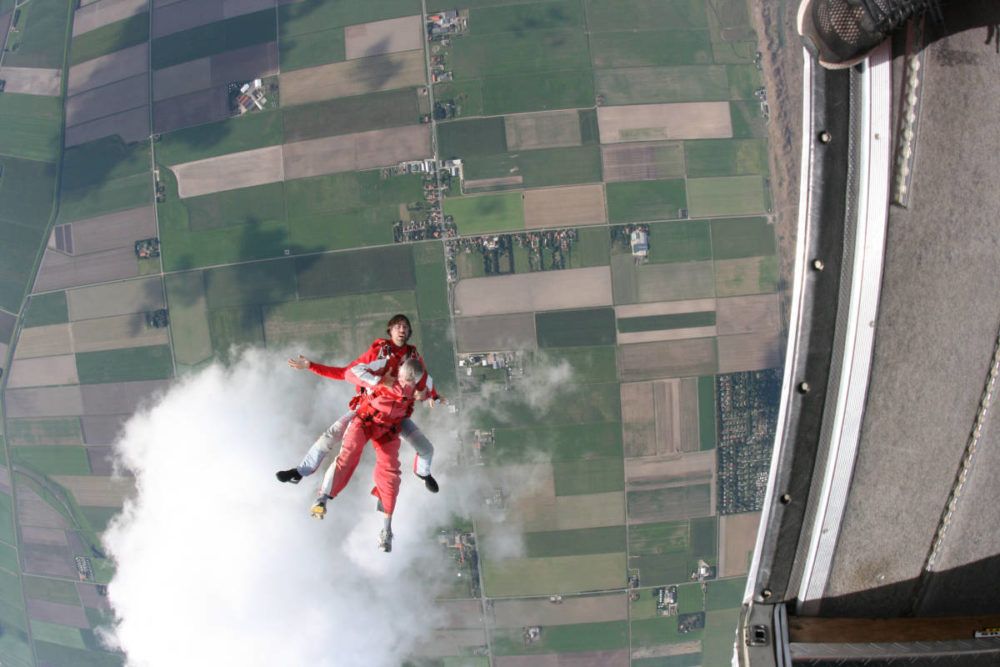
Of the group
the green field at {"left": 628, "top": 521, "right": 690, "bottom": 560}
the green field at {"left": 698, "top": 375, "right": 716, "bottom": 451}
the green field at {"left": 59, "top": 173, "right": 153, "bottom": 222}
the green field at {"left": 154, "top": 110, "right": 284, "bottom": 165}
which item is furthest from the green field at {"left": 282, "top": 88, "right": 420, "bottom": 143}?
the green field at {"left": 628, "top": 521, "right": 690, "bottom": 560}

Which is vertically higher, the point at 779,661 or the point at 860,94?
the point at 860,94

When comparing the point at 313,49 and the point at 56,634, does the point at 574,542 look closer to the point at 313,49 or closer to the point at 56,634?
the point at 313,49

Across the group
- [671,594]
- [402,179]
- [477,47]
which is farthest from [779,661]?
[477,47]

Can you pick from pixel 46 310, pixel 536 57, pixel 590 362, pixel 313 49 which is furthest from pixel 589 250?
pixel 46 310

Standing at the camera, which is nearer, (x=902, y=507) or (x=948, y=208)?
(x=948, y=208)

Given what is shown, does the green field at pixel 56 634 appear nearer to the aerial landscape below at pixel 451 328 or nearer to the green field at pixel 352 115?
the aerial landscape below at pixel 451 328

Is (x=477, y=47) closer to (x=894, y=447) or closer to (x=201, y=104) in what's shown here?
(x=201, y=104)

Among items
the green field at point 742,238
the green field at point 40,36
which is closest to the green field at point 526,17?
the green field at point 742,238

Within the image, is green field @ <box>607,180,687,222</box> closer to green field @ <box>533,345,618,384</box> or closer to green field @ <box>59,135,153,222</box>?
green field @ <box>533,345,618,384</box>
